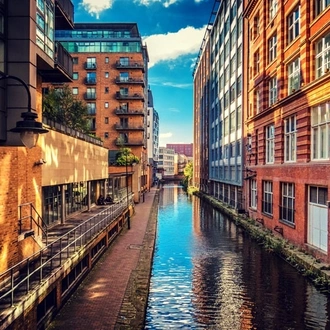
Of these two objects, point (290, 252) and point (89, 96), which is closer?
point (290, 252)

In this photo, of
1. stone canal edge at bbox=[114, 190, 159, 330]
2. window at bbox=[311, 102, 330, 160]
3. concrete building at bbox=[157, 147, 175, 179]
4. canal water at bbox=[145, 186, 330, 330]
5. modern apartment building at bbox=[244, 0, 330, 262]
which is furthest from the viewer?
concrete building at bbox=[157, 147, 175, 179]

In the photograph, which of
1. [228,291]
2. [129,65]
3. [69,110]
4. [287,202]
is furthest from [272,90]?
[129,65]

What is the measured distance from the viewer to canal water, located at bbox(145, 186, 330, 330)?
12562mm

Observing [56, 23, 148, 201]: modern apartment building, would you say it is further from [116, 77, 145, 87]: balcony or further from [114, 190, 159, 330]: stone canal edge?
[114, 190, 159, 330]: stone canal edge

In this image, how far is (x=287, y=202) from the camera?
23.6 metres

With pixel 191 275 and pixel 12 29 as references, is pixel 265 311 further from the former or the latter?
pixel 12 29

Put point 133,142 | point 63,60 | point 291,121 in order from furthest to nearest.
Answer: point 133,142
point 291,121
point 63,60

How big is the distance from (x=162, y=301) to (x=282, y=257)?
31.3 feet

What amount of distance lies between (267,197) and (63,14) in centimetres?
1987

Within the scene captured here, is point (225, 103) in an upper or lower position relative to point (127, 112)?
lower

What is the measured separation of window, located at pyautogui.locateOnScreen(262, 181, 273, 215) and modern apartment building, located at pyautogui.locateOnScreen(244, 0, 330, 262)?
77 millimetres

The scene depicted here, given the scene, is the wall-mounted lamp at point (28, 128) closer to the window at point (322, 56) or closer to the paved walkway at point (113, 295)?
the paved walkway at point (113, 295)

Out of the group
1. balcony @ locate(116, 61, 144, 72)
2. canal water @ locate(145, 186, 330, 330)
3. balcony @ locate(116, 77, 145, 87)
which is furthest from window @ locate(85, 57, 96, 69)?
canal water @ locate(145, 186, 330, 330)

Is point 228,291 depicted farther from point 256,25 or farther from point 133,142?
point 133,142
